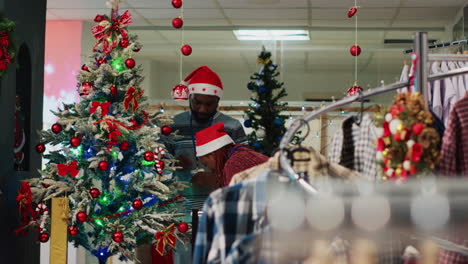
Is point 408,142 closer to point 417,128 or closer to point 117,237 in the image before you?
point 417,128

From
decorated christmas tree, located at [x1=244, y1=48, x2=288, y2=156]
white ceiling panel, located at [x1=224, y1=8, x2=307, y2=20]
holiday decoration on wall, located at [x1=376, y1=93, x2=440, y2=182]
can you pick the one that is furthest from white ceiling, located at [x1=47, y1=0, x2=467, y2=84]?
holiday decoration on wall, located at [x1=376, y1=93, x2=440, y2=182]

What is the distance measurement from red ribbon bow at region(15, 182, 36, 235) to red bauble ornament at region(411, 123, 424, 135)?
3.07 metres

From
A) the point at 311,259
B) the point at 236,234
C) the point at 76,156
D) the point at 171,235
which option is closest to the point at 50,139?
the point at 76,156

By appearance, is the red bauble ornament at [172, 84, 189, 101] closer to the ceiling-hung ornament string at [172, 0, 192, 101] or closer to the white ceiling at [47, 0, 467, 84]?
the ceiling-hung ornament string at [172, 0, 192, 101]

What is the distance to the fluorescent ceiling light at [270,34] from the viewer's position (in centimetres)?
775

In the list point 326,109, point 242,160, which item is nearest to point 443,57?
point 326,109

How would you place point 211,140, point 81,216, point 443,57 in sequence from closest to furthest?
point 443,57 < point 211,140 < point 81,216

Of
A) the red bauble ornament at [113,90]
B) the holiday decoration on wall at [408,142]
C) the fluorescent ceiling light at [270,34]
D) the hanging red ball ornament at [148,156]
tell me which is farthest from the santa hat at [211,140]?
the fluorescent ceiling light at [270,34]

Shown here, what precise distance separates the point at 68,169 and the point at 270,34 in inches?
161

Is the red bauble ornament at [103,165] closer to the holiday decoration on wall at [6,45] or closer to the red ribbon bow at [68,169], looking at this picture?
the red ribbon bow at [68,169]

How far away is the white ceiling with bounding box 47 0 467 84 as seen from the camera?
22.2ft

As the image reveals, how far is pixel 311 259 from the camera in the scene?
3.80ft

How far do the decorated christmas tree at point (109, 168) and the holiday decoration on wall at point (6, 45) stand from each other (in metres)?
0.50

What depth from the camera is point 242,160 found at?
3.26 m
